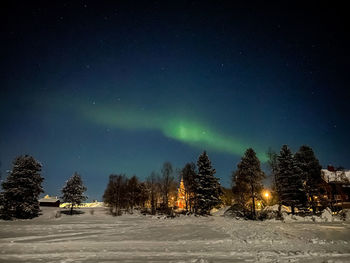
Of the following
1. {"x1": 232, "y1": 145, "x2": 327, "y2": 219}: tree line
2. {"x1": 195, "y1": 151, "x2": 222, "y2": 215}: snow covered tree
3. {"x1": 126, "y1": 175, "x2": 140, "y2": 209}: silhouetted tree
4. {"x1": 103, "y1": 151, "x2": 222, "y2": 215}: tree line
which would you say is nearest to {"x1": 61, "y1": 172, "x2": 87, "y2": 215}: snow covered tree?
{"x1": 103, "y1": 151, "x2": 222, "y2": 215}: tree line

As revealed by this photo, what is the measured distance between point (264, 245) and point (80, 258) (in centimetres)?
827

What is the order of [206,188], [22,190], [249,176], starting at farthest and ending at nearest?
[206,188] < [249,176] < [22,190]

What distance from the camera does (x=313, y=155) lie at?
116 feet

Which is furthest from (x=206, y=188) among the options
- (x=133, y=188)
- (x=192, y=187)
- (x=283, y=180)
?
(x=133, y=188)

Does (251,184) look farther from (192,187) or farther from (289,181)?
(192,187)

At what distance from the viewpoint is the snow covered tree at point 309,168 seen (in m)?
33.0

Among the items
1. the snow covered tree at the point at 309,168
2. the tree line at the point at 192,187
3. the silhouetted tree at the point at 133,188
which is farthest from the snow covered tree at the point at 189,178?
the silhouetted tree at the point at 133,188

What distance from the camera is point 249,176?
32.2m

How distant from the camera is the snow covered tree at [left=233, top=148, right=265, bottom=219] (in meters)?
32.0

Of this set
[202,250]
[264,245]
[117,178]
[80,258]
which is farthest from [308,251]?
[117,178]

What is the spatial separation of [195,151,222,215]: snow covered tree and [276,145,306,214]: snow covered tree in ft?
39.1

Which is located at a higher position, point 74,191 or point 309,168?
point 309,168

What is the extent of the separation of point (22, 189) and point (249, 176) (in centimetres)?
3599

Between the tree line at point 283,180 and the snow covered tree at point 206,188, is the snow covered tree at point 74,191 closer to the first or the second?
the snow covered tree at point 206,188
